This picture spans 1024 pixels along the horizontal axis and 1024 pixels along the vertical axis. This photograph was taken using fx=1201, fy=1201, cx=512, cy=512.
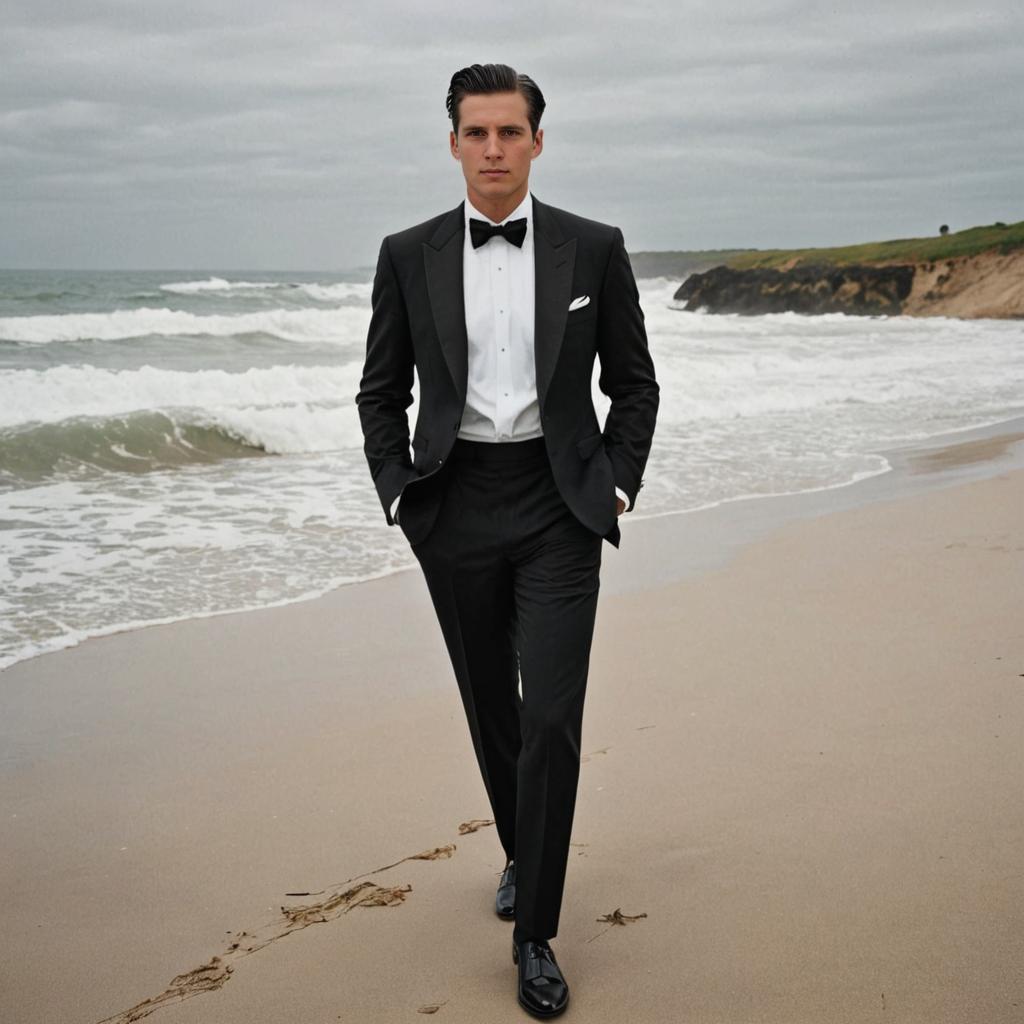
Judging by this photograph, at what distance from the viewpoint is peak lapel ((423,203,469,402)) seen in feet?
9.10

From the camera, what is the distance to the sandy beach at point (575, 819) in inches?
109

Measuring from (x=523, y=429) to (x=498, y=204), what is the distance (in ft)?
1.77

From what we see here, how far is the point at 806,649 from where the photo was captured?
5184mm

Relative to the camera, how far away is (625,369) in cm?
290

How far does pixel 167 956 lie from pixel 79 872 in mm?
666

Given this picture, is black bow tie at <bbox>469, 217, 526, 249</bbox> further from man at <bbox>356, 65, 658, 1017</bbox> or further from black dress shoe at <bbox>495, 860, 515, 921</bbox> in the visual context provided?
black dress shoe at <bbox>495, 860, 515, 921</bbox>

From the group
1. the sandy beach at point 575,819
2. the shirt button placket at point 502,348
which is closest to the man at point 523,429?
the shirt button placket at point 502,348

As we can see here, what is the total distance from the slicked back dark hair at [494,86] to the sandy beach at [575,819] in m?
1.99

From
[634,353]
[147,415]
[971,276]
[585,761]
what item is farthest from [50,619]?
[971,276]

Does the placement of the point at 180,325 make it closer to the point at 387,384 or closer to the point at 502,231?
the point at 387,384

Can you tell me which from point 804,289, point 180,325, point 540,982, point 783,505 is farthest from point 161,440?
point 804,289

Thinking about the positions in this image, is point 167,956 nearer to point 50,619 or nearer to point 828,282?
point 50,619

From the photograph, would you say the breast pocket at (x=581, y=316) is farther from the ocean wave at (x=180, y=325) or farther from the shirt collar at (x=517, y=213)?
the ocean wave at (x=180, y=325)

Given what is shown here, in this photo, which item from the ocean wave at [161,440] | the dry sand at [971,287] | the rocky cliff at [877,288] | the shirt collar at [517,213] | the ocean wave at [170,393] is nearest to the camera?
the shirt collar at [517,213]
